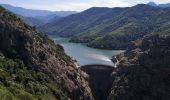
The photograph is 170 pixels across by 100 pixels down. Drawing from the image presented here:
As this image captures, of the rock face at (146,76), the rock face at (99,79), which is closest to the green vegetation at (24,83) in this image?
the rock face at (146,76)

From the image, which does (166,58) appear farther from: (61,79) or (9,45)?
(9,45)

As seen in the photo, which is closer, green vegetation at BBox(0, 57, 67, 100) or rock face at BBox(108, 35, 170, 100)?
green vegetation at BBox(0, 57, 67, 100)

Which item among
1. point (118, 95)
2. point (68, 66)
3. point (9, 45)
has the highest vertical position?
point (9, 45)

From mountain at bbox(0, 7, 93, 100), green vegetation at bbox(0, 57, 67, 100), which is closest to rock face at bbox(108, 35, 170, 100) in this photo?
mountain at bbox(0, 7, 93, 100)

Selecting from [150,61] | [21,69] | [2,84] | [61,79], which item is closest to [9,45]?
[21,69]

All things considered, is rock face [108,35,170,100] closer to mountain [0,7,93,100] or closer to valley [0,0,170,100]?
valley [0,0,170,100]

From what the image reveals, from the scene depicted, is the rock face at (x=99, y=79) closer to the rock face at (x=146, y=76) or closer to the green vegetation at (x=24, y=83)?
the rock face at (x=146, y=76)
